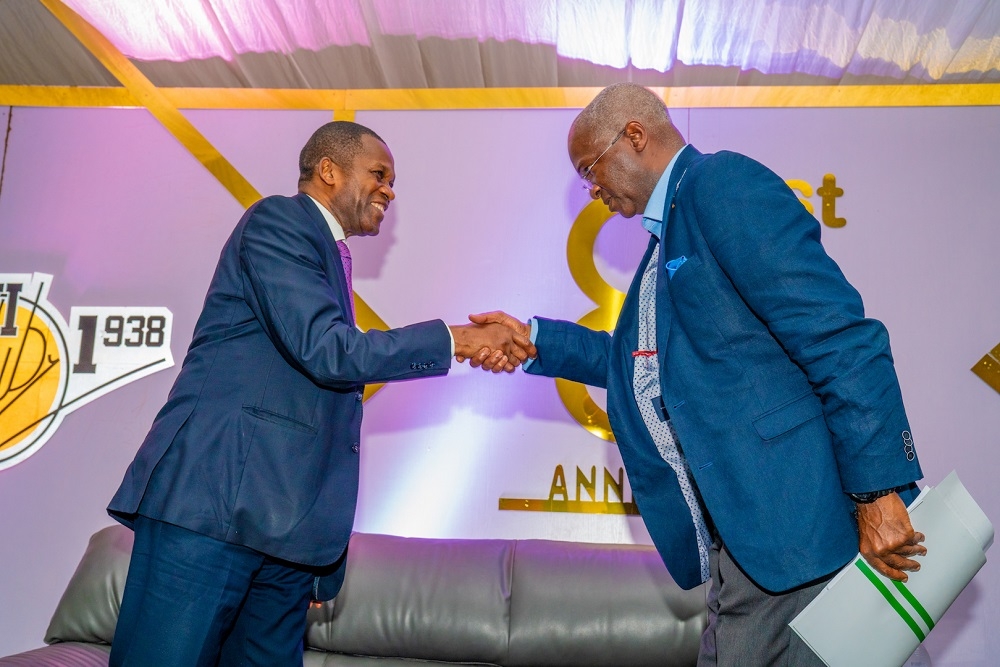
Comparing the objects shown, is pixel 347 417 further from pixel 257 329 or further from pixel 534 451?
pixel 534 451

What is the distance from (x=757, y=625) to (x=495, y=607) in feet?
4.94

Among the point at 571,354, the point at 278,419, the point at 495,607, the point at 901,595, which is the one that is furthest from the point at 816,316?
the point at 495,607

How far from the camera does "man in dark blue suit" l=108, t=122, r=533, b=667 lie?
1.78 meters

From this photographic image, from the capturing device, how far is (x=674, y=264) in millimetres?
1812

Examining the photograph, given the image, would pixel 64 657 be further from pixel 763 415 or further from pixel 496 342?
pixel 763 415

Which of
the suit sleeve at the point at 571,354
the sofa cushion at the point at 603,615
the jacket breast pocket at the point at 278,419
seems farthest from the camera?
the sofa cushion at the point at 603,615

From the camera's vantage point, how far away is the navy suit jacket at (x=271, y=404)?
5.96ft

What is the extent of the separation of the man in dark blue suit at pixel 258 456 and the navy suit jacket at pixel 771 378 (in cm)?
69

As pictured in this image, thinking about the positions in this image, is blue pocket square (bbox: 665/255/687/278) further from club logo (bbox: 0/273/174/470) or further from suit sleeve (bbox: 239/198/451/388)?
club logo (bbox: 0/273/174/470)

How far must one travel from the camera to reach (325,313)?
1.96 metres

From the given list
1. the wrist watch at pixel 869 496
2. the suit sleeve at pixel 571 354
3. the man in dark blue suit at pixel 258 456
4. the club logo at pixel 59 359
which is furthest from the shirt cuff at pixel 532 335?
the club logo at pixel 59 359

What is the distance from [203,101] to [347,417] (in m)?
2.43

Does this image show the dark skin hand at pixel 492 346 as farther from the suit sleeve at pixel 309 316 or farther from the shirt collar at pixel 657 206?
the shirt collar at pixel 657 206

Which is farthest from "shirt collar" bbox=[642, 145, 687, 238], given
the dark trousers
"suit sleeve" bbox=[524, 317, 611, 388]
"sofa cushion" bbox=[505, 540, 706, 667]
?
"sofa cushion" bbox=[505, 540, 706, 667]
